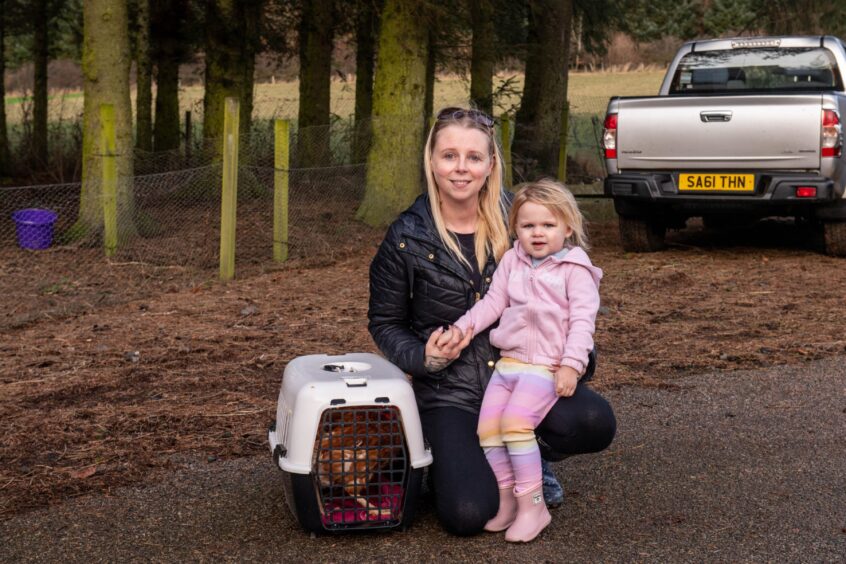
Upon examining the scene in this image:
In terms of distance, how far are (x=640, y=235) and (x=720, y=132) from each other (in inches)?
64.9

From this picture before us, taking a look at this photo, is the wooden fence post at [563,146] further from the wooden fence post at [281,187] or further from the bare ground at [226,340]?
the wooden fence post at [281,187]

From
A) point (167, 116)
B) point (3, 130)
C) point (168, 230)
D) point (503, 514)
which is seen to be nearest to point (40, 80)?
point (3, 130)

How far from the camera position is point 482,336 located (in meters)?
4.35

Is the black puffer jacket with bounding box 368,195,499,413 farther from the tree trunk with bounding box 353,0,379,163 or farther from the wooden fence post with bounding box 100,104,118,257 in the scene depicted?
the tree trunk with bounding box 353,0,379,163

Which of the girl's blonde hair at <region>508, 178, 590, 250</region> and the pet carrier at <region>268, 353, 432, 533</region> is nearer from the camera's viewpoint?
the pet carrier at <region>268, 353, 432, 533</region>

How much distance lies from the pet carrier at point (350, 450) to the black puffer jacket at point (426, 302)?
29cm

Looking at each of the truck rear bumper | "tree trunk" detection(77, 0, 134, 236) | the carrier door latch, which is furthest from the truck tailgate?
the carrier door latch

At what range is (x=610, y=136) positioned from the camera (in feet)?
35.5

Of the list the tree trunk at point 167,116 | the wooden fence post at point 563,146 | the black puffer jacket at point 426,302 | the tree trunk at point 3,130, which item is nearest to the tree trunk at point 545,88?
the wooden fence post at point 563,146

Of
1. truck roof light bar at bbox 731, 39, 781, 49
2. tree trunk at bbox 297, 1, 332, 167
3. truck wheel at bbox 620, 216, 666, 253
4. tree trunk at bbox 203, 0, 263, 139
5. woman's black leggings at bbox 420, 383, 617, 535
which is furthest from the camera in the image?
tree trunk at bbox 297, 1, 332, 167

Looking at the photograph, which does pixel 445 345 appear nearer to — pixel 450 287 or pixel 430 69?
pixel 450 287

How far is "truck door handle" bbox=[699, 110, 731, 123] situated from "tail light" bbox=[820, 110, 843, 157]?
0.83 meters

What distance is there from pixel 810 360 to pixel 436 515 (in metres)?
3.51

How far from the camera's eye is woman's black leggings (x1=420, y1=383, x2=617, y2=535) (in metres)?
4.00
